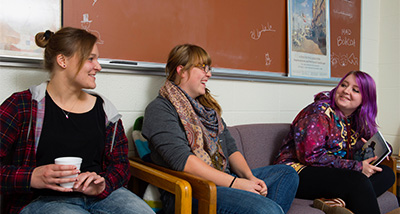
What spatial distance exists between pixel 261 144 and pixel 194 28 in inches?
34.9

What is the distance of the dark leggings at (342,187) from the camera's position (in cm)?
183

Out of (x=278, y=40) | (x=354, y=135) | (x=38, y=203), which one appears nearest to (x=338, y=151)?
(x=354, y=135)

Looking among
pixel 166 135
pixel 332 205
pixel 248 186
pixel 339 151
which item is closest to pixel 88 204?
pixel 166 135

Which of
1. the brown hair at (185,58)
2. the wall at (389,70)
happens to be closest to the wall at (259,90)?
the wall at (389,70)

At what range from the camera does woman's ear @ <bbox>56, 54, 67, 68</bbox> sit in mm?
1497

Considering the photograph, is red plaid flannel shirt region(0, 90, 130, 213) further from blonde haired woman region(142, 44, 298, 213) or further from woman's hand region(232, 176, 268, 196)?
woman's hand region(232, 176, 268, 196)

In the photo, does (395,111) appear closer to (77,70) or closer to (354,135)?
(354,135)

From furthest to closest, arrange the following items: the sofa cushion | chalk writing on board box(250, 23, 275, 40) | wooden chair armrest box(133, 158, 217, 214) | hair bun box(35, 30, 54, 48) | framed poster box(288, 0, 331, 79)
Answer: framed poster box(288, 0, 331, 79), chalk writing on board box(250, 23, 275, 40), the sofa cushion, hair bun box(35, 30, 54, 48), wooden chair armrest box(133, 158, 217, 214)

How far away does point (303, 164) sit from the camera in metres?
2.11

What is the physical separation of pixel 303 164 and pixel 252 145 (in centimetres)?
36

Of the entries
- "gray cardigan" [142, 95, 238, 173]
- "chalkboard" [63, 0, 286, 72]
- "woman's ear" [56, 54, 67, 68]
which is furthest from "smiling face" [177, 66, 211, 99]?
"woman's ear" [56, 54, 67, 68]

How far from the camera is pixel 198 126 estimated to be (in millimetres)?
1822

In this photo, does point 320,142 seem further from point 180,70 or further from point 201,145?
point 180,70

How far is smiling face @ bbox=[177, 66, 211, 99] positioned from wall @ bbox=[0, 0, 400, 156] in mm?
305
